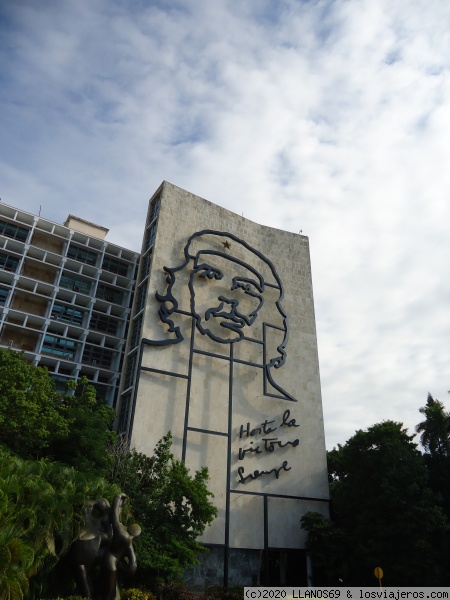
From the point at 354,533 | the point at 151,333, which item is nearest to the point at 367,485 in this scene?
the point at 354,533

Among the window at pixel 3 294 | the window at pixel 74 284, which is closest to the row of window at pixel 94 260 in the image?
the window at pixel 74 284

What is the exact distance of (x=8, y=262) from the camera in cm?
3991

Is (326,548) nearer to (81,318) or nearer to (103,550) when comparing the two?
(103,550)

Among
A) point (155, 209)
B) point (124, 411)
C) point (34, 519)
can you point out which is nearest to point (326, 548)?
point (124, 411)

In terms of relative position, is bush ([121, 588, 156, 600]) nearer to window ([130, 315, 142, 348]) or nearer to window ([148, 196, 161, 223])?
window ([130, 315, 142, 348])

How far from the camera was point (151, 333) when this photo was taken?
3400 cm

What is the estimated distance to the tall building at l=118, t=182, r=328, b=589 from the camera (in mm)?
31422

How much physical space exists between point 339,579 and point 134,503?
47.8ft

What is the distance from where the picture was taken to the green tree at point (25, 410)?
23.1 meters

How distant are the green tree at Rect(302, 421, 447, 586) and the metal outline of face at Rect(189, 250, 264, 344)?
11.6 metres

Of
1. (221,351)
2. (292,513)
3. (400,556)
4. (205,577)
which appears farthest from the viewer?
(221,351)

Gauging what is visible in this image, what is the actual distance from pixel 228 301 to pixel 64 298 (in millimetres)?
13485

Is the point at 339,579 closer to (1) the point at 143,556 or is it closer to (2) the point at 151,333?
(1) the point at 143,556

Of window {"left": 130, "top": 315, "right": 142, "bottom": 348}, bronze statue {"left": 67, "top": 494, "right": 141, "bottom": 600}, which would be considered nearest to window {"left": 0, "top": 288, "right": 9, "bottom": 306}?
window {"left": 130, "top": 315, "right": 142, "bottom": 348}
